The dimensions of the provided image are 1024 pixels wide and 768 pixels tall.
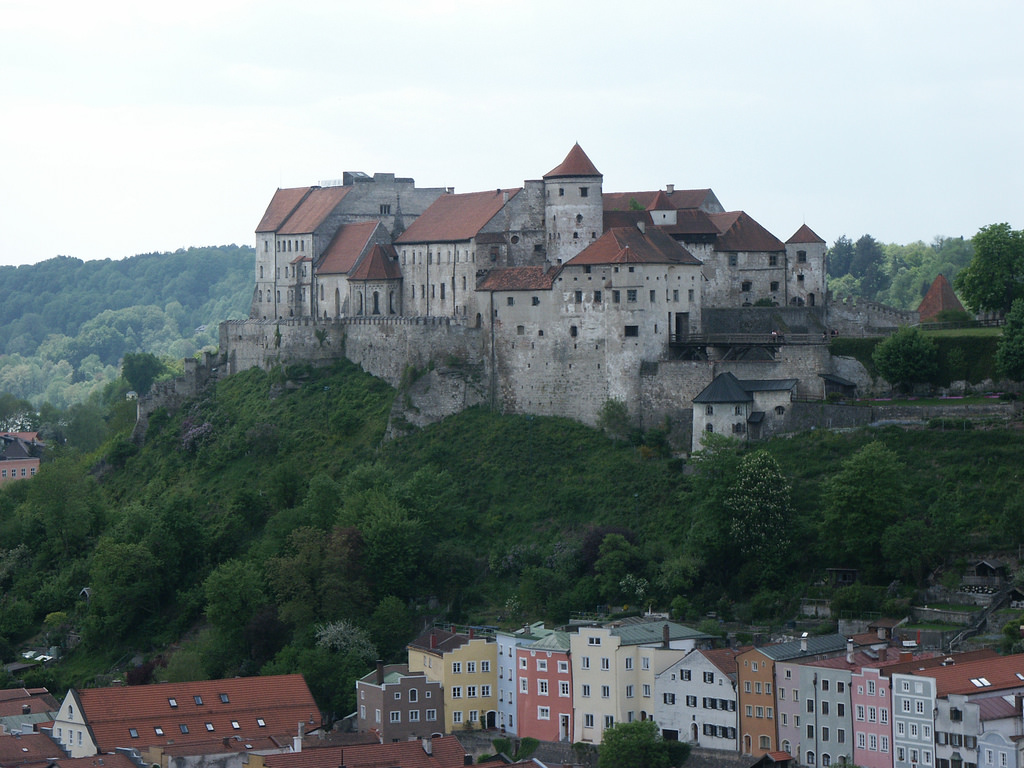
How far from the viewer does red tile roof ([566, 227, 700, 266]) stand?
96000 millimetres

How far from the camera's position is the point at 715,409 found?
91.9 meters

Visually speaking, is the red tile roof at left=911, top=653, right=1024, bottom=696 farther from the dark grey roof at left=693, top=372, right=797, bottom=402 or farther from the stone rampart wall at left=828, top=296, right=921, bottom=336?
the stone rampart wall at left=828, top=296, right=921, bottom=336

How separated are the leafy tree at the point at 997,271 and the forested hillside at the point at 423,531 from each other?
1441cm

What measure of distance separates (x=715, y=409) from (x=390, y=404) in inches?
890

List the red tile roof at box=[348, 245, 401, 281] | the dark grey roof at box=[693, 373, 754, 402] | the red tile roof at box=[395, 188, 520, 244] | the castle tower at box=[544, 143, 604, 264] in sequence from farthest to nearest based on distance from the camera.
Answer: the red tile roof at box=[348, 245, 401, 281] < the red tile roof at box=[395, 188, 520, 244] < the castle tower at box=[544, 143, 604, 264] < the dark grey roof at box=[693, 373, 754, 402]

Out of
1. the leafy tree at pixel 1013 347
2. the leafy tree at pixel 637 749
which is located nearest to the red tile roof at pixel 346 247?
the leafy tree at pixel 1013 347

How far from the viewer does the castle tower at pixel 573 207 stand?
333ft

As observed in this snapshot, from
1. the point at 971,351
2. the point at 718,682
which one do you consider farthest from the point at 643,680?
the point at 971,351


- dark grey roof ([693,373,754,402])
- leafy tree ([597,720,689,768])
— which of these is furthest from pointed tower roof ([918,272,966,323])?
leafy tree ([597,720,689,768])

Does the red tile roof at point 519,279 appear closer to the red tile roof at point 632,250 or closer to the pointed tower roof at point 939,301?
the red tile roof at point 632,250

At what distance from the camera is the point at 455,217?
110m

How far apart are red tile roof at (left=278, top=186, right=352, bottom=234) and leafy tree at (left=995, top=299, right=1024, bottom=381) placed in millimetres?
47078

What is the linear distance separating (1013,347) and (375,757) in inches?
1406

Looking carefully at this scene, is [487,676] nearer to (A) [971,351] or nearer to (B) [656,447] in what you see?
(B) [656,447]
